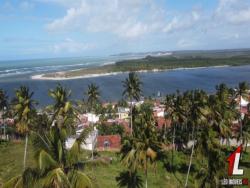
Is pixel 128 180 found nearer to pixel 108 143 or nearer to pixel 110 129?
pixel 108 143

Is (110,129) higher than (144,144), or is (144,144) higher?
(144,144)

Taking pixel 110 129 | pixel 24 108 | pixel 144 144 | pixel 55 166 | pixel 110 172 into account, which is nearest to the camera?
pixel 55 166

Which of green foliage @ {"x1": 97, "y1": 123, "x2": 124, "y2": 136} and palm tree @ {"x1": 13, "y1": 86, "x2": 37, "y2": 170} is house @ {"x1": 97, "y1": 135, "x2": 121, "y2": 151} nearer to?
green foliage @ {"x1": 97, "y1": 123, "x2": 124, "y2": 136}

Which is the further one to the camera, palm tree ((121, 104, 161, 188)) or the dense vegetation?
palm tree ((121, 104, 161, 188))

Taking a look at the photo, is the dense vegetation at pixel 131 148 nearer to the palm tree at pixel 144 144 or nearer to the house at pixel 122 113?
the palm tree at pixel 144 144

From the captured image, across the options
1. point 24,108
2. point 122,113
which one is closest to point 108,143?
point 24,108

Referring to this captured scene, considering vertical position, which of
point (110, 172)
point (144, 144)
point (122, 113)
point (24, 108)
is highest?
point (24, 108)

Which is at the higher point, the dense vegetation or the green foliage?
the dense vegetation

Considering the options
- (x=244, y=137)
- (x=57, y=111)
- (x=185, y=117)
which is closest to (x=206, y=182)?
(x=57, y=111)

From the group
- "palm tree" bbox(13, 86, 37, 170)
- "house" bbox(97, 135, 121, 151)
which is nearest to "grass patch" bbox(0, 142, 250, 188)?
"palm tree" bbox(13, 86, 37, 170)

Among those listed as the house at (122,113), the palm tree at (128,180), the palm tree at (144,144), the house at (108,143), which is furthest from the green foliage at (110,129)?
the palm tree at (144,144)
